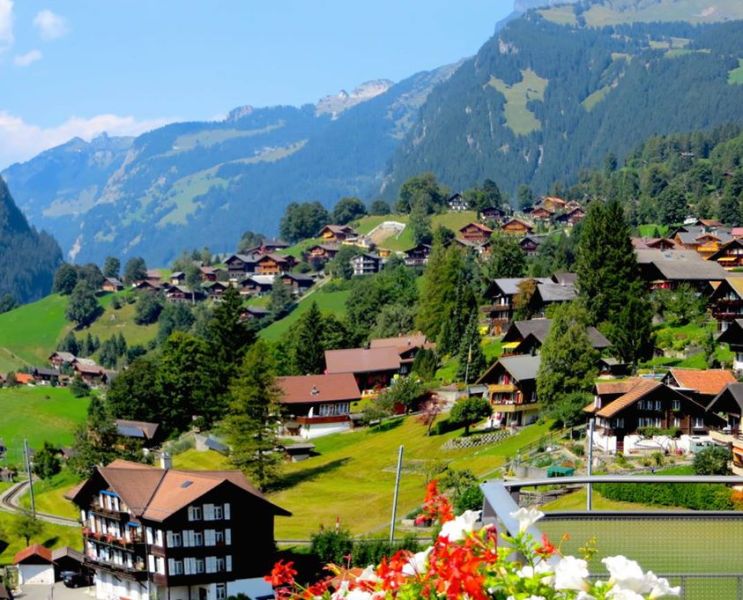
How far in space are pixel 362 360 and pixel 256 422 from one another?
2465 centimetres

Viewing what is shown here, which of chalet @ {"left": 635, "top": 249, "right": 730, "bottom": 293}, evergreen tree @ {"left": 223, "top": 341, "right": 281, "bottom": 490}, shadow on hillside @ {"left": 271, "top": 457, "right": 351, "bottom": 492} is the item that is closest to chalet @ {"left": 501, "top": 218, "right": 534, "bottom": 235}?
chalet @ {"left": 635, "top": 249, "right": 730, "bottom": 293}

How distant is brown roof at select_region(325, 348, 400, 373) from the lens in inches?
3265

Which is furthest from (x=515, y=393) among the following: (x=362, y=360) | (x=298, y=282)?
(x=298, y=282)

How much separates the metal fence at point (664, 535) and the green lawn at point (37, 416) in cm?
8848

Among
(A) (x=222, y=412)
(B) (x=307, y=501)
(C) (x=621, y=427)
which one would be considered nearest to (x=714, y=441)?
(C) (x=621, y=427)

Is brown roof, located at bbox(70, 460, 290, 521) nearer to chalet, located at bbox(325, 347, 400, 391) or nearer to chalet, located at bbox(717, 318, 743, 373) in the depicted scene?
chalet, located at bbox(717, 318, 743, 373)

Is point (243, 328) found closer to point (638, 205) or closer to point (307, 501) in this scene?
point (307, 501)

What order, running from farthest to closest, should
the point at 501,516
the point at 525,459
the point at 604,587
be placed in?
the point at 525,459 → the point at 501,516 → the point at 604,587

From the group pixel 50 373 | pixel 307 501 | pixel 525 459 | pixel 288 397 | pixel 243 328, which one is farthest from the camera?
pixel 50 373

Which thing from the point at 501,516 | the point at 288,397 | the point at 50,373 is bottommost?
the point at 50,373

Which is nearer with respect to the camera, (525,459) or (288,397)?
(525,459)

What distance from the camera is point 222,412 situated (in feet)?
245

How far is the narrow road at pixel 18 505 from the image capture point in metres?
61.8

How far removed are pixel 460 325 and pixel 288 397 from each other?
16.1 metres
